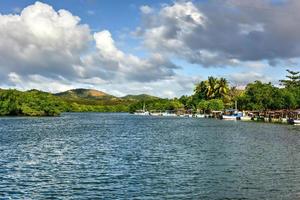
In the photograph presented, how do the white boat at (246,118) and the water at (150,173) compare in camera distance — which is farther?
the white boat at (246,118)

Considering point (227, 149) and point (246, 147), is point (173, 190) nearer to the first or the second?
point (227, 149)

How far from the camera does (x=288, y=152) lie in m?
59.3

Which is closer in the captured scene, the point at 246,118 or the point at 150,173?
the point at 150,173

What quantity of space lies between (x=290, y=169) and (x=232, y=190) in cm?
1267

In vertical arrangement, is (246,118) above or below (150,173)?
above

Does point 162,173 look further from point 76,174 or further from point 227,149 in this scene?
point 227,149

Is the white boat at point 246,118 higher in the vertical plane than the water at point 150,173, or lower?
higher

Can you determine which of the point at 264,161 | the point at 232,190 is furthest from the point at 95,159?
the point at 232,190

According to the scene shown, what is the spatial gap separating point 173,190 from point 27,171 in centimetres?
1667

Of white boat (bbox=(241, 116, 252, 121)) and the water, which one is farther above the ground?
white boat (bbox=(241, 116, 252, 121))

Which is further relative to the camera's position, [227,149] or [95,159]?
[227,149]

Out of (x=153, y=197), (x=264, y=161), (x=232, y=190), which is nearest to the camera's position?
(x=153, y=197)

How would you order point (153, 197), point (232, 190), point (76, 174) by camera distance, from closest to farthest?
1. point (153, 197)
2. point (232, 190)
3. point (76, 174)

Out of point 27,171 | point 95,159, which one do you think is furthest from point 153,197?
point 95,159
